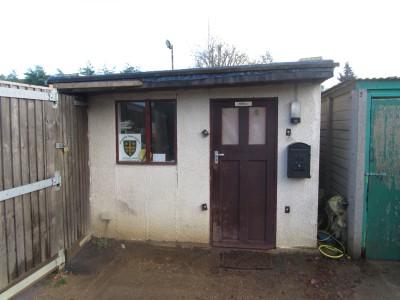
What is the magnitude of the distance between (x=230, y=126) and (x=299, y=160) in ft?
3.62

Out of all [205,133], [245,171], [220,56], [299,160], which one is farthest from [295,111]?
[220,56]

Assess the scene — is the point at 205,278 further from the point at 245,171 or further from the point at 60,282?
the point at 60,282

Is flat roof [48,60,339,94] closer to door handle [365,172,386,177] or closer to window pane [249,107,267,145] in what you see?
window pane [249,107,267,145]

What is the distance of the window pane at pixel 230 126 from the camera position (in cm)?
440

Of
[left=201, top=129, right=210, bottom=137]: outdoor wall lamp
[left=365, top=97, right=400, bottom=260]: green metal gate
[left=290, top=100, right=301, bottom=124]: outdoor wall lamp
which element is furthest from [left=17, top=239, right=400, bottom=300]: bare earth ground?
[left=290, top=100, right=301, bottom=124]: outdoor wall lamp

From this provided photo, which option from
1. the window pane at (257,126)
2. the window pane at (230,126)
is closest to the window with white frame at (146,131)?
the window pane at (230,126)

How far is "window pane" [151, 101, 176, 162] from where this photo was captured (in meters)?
4.55

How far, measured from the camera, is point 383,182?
394cm

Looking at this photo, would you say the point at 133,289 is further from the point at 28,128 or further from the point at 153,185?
the point at 28,128

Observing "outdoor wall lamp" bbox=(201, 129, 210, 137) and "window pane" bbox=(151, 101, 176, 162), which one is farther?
"window pane" bbox=(151, 101, 176, 162)

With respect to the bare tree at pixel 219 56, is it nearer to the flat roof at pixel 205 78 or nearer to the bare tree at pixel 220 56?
the bare tree at pixel 220 56

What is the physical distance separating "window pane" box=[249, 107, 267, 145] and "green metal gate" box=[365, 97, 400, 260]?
1.41 metres

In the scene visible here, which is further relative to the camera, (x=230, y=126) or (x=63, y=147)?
(x=230, y=126)

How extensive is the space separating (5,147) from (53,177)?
32.9 inches
